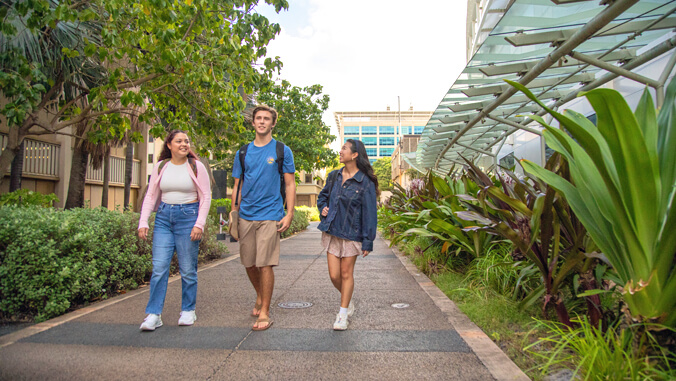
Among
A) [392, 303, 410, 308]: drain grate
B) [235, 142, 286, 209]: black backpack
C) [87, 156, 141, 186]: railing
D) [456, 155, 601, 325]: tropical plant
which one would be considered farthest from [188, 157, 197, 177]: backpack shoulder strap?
[87, 156, 141, 186]: railing

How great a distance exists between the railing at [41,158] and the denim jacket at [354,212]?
1367cm

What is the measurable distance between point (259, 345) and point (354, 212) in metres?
1.38

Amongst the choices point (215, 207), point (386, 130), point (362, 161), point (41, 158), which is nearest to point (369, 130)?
point (386, 130)

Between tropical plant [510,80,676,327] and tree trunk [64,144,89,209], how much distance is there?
12.9m

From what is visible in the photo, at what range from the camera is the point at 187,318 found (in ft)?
12.9

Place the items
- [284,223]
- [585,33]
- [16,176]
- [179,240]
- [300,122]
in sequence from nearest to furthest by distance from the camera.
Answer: [284,223], [179,240], [585,33], [16,176], [300,122]

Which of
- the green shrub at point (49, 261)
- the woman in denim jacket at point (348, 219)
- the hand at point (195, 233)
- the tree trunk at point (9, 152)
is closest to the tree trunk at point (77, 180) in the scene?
the tree trunk at point (9, 152)

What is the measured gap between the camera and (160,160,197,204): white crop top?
403 cm

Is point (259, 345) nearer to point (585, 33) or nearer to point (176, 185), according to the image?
point (176, 185)

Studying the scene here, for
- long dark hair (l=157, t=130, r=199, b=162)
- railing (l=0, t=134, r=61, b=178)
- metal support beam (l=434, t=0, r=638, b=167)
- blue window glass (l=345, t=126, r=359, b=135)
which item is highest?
blue window glass (l=345, t=126, r=359, b=135)

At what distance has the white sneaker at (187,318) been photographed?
391cm

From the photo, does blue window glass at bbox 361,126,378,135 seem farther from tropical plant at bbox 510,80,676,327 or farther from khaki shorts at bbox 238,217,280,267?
tropical plant at bbox 510,80,676,327

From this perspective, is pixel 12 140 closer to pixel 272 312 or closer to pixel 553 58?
pixel 272 312

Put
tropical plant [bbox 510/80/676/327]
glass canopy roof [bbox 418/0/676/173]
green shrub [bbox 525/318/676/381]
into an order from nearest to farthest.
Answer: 1. green shrub [bbox 525/318/676/381]
2. tropical plant [bbox 510/80/676/327]
3. glass canopy roof [bbox 418/0/676/173]
